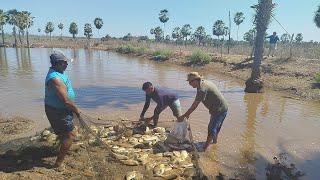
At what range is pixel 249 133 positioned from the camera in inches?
385

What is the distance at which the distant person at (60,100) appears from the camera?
216 inches

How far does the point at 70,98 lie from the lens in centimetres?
581

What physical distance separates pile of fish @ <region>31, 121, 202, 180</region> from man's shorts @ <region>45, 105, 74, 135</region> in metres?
Result: 0.78

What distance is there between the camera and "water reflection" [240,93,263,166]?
25.6 feet

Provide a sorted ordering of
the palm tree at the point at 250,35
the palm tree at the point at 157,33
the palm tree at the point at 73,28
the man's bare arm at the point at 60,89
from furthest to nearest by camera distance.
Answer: the palm tree at the point at 73,28, the palm tree at the point at 157,33, the palm tree at the point at 250,35, the man's bare arm at the point at 60,89

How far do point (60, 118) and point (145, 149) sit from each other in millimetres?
2266

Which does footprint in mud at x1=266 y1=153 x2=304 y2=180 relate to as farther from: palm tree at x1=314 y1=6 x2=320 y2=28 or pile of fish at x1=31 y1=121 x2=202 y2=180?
palm tree at x1=314 y1=6 x2=320 y2=28

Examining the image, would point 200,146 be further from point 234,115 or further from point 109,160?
point 234,115

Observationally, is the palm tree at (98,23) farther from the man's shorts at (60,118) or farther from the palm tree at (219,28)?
the man's shorts at (60,118)

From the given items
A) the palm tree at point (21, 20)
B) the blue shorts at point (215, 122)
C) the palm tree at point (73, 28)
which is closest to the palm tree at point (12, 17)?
the palm tree at point (21, 20)

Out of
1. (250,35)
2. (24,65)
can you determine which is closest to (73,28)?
(250,35)

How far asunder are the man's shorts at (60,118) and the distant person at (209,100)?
100 inches

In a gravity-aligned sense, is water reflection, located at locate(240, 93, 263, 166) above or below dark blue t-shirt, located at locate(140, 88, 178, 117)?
below

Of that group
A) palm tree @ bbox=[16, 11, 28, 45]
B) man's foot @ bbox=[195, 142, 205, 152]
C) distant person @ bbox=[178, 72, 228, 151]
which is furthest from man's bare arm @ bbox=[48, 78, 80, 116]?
palm tree @ bbox=[16, 11, 28, 45]
